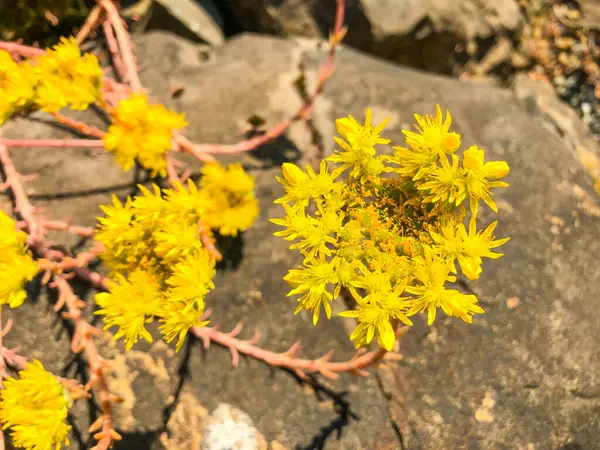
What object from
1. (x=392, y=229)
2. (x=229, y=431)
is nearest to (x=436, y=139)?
(x=392, y=229)

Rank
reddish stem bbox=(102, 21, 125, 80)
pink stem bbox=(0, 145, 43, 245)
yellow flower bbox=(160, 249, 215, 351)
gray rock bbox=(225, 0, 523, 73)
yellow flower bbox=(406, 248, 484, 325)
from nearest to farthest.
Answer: yellow flower bbox=(406, 248, 484, 325)
yellow flower bbox=(160, 249, 215, 351)
pink stem bbox=(0, 145, 43, 245)
reddish stem bbox=(102, 21, 125, 80)
gray rock bbox=(225, 0, 523, 73)

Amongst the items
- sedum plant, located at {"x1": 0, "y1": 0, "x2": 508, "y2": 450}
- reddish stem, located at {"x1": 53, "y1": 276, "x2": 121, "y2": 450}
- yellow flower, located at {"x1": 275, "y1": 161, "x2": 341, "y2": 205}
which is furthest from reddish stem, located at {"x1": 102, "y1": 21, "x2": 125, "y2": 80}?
yellow flower, located at {"x1": 275, "y1": 161, "x2": 341, "y2": 205}

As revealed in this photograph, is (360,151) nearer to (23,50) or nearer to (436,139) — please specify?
(436,139)

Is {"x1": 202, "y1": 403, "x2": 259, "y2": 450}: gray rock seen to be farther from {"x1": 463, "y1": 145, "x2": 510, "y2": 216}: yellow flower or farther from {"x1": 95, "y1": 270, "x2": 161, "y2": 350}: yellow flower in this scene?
{"x1": 463, "y1": 145, "x2": 510, "y2": 216}: yellow flower

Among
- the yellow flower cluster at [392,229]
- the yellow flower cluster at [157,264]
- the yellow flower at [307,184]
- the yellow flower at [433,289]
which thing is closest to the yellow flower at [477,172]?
the yellow flower cluster at [392,229]

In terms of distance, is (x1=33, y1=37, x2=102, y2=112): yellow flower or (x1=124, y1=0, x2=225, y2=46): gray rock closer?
(x1=33, y1=37, x2=102, y2=112): yellow flower

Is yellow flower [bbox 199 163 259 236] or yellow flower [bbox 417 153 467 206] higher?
yellow flower [bbox 417 153 467 206]

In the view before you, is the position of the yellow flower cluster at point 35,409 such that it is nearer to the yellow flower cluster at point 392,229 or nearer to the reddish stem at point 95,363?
the reddish stem at point 95,363
